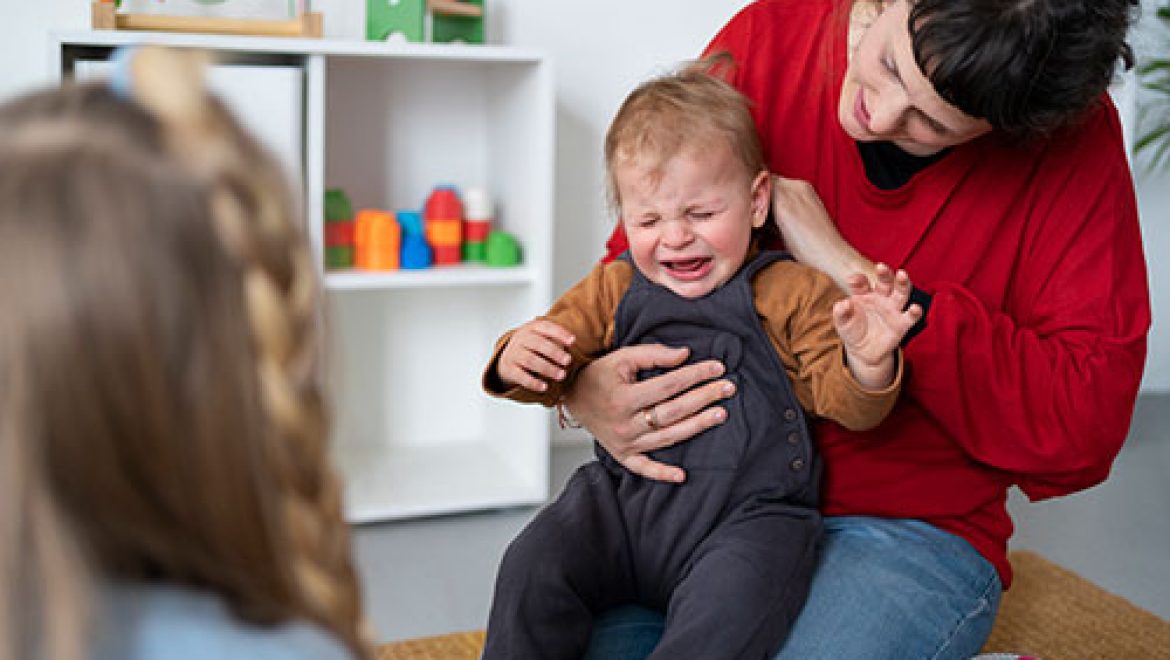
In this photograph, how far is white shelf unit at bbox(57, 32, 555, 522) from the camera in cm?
236

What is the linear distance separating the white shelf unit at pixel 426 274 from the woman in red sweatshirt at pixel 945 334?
1046 mm

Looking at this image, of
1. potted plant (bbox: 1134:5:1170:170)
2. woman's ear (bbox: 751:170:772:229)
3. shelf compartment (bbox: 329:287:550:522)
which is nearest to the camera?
woman's ear (bbox: 751:170:772:229)

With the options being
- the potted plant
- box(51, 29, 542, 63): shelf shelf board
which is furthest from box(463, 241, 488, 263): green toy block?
the potted plant

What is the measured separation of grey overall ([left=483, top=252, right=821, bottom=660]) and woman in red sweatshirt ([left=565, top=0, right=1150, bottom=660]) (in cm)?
3

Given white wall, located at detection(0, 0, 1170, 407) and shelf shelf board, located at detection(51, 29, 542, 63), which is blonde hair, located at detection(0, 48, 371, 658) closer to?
shelf shelf board, located at detection(51, 29, 542, 63)

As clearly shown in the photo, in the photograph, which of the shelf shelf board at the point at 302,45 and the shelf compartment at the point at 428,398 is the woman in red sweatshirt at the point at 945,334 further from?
the shelf compartment at the point at 428,398

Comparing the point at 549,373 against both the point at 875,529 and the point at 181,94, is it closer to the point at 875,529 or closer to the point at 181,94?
the point at 875,529

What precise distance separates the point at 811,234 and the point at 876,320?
0.62 feet

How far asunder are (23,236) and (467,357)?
A: 2255 mm

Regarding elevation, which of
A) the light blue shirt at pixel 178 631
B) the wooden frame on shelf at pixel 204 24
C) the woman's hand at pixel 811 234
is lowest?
the light blue shirt at pixel 178 631

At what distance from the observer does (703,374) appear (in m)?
1.35

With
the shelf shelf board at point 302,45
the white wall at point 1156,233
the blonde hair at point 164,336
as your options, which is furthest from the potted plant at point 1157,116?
the blonde hair at point 164,336

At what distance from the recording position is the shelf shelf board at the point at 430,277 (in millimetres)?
2336

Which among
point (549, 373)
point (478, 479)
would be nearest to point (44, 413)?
point (549, 373)
